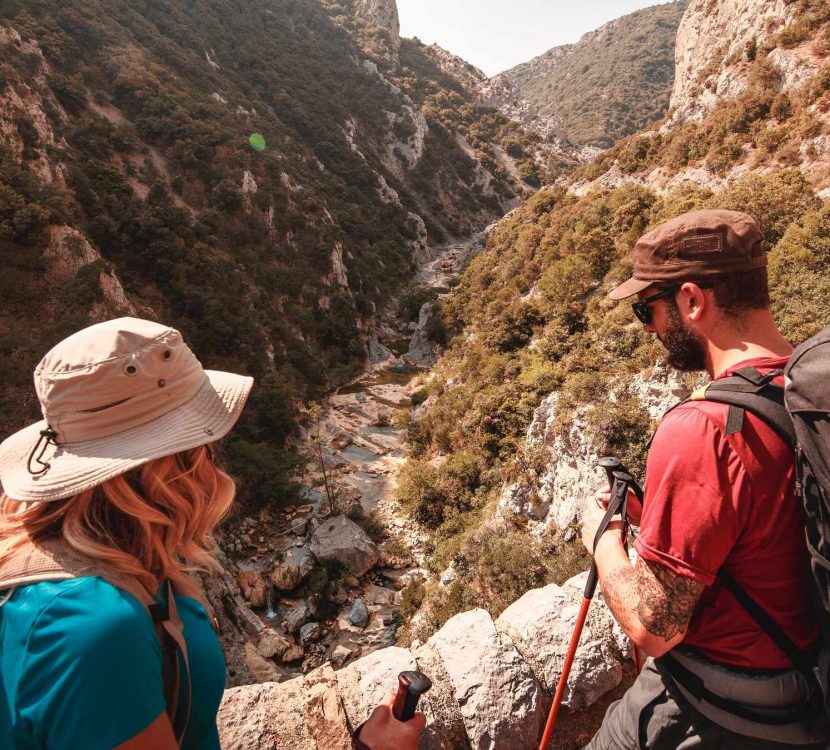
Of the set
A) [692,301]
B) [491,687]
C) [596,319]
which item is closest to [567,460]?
[596,319]

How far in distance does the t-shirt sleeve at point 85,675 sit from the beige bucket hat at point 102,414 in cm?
33

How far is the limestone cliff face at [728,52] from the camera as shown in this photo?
49.0 feet

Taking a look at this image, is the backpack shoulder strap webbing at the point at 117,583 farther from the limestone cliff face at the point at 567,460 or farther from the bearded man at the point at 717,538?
the limestone cliff face at the point at 567,460

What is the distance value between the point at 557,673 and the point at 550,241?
2017 centimetres

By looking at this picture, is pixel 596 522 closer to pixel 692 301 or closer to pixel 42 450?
pixel 692 301

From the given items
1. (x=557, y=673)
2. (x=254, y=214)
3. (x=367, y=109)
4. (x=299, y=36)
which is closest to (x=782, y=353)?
(x=557, y=673)

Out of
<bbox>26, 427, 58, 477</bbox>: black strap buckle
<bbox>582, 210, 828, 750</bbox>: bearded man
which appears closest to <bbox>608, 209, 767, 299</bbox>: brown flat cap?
<bbox>582, 210, 828, 750</bbox>: bearded man

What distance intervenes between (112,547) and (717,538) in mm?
1742

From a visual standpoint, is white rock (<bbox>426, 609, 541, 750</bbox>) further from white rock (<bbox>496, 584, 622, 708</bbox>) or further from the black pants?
the black pants

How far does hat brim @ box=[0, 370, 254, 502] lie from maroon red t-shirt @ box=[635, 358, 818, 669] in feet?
4.85

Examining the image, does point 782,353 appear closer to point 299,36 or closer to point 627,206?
point 627,206

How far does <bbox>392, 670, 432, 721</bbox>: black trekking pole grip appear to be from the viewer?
5.28ft

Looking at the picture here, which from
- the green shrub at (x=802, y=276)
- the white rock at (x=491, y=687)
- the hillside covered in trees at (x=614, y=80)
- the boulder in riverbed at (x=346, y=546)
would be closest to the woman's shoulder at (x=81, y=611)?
the white rock at (x=491, y=687)

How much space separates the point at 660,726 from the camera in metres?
1.70
